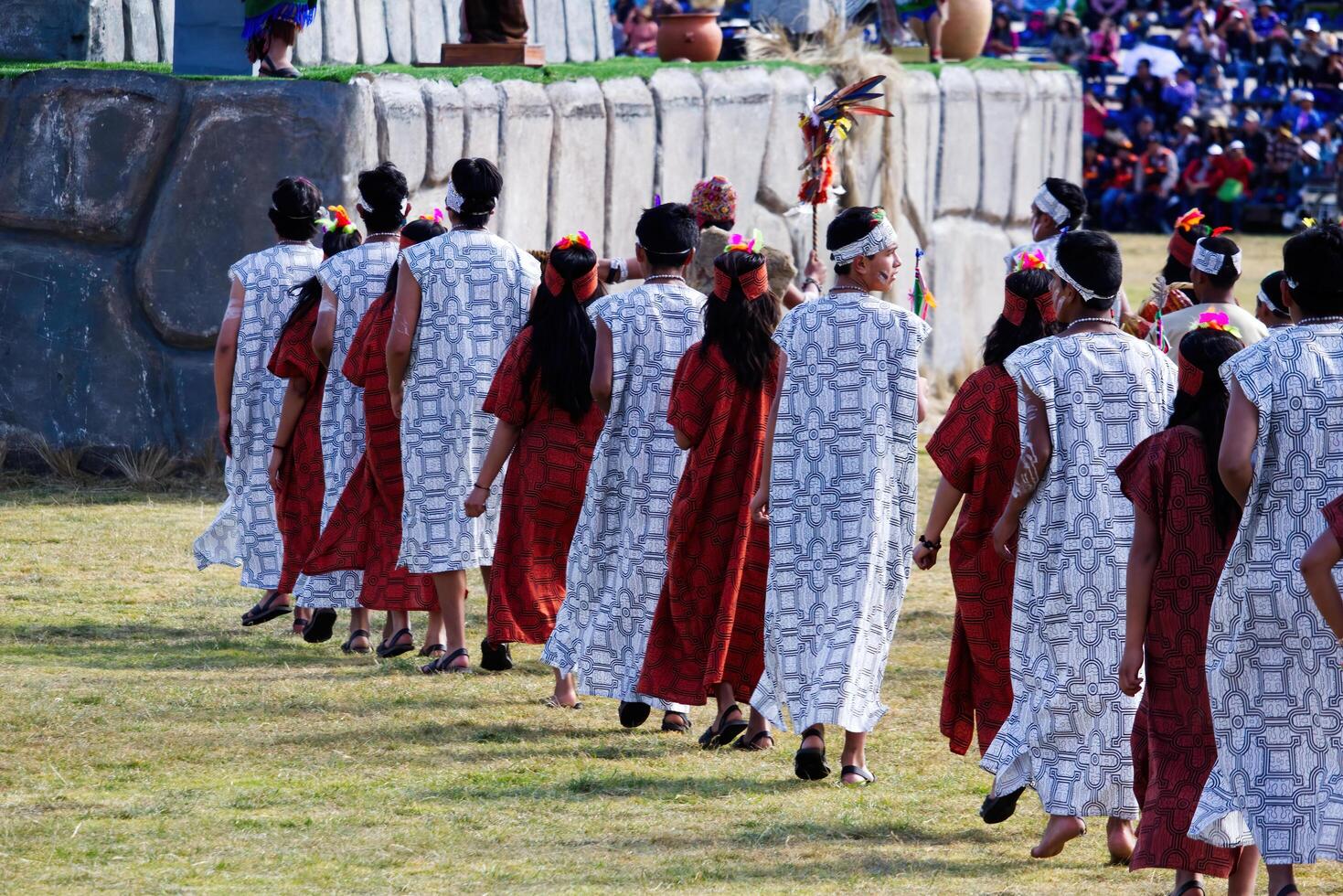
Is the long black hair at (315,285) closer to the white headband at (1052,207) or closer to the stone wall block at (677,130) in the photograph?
the white headband at (1052,207)

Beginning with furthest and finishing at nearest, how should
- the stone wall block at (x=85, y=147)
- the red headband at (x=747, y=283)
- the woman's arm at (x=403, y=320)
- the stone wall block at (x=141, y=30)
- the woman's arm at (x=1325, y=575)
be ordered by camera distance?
1. the stone wall block at (x=141, y=30)
2. the stone wall block at (x=85, y=147)
3. the woman's arm at (x=403, y=320)
4. the red headband at (x=747, y=283)
5. the woman's arm at (x=1325, y=575)

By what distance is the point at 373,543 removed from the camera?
7316 millimetres

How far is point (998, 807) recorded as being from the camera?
17.2 feet

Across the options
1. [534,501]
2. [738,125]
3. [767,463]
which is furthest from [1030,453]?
[738,125]

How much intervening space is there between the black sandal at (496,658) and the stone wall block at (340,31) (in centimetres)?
647

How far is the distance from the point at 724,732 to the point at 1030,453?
162 centimetres

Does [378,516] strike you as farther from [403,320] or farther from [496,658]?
[403,320]

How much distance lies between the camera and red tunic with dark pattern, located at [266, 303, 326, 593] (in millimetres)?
7633

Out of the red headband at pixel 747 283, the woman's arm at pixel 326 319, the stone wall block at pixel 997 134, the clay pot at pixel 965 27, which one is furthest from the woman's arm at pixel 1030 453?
the clay pot at pixel 965 27

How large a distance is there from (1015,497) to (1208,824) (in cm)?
106


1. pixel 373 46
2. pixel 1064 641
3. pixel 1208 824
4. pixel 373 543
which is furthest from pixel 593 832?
pixel 373 46

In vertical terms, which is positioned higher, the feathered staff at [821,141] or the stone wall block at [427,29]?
the stone wall block at [427,29]

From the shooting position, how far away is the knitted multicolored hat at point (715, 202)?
24.1 feet

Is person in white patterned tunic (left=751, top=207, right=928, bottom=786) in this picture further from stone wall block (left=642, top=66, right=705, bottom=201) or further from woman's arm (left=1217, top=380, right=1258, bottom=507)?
stone wall block (left=642, top=66, right=705, bottom=201)
